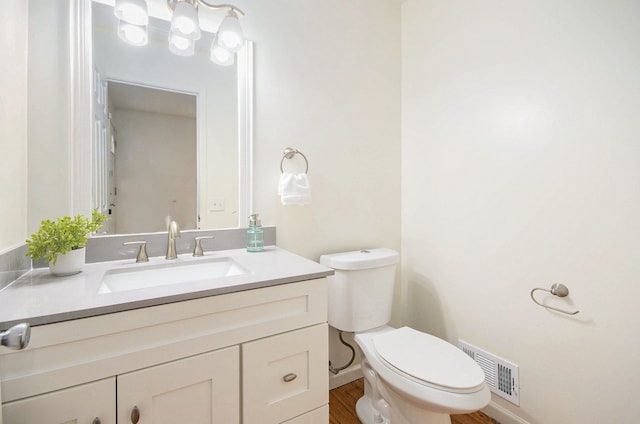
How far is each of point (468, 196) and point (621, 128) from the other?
63cm

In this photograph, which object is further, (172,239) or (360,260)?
(360,260)

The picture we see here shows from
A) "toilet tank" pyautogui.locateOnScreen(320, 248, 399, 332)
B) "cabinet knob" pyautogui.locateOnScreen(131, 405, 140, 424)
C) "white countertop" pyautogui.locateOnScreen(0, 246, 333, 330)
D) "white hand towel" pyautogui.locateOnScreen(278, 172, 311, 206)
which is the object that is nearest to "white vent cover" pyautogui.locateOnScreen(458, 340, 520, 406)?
"toilet tank" pyautogui.locateOnScreen(320, 248, 399, 332)

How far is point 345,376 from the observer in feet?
5.54

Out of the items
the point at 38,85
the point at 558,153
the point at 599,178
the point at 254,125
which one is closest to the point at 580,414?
the point at 599,178

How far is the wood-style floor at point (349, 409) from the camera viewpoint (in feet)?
4.58

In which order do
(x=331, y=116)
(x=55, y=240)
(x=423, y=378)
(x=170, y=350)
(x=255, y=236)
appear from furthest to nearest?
(x=331, y=116), (x=255, y=236), (x=423, y=378), (x=55, y=240), (x=170, y=350)

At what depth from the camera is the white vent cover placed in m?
1.32

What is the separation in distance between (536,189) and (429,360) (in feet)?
2.89

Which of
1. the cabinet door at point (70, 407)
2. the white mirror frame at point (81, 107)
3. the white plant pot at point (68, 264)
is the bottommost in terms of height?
the cabinet door at point (70, 407)

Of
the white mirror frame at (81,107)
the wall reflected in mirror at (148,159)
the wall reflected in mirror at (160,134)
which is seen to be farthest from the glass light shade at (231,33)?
the white mirror frame at (81,107)

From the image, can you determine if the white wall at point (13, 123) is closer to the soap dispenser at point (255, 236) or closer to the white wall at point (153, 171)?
the white wall at point (153, 171)

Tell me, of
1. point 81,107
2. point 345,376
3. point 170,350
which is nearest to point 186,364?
point 170,350

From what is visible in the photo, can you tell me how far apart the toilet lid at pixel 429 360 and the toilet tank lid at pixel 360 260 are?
33 cm

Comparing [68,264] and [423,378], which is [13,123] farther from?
[423,378]
